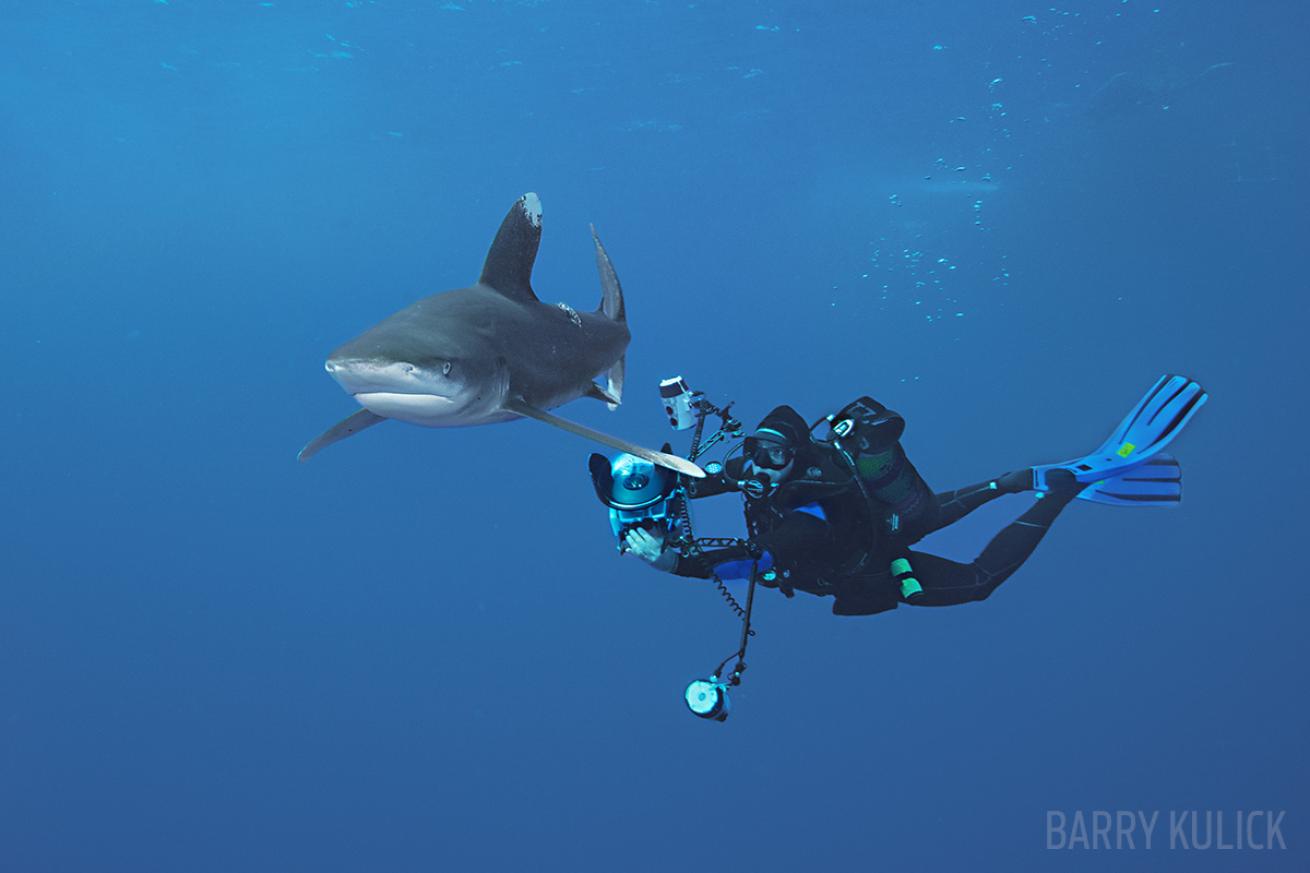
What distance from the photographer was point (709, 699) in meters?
4.93

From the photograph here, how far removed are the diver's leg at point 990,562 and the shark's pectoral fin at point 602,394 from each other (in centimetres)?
248

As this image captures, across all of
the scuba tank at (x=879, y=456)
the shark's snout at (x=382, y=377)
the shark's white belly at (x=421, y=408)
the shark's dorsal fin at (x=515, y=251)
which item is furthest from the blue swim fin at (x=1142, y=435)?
the shark's snout at (x=382, y=377)

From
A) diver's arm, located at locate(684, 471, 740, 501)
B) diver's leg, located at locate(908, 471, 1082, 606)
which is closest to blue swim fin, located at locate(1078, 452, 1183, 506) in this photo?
diver's leg, located at locate(908, 471, 1082, 606)

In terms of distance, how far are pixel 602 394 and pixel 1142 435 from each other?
446cm

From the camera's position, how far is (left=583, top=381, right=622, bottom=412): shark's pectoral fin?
5297mm

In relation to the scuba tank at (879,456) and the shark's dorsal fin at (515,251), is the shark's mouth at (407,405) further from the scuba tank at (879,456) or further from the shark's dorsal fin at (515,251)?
the scuba tank at (879,456)

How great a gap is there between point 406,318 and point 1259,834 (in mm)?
24875

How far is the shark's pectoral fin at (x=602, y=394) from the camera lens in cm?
530

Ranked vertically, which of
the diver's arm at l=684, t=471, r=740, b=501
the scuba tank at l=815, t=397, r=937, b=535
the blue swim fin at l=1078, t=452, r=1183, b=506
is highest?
the blue swim fin at l=1078, t=452, r=1183, b=506

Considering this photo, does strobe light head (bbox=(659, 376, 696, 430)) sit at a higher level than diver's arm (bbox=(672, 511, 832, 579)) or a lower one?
higher

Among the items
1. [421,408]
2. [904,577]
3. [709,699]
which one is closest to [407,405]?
[421,408]

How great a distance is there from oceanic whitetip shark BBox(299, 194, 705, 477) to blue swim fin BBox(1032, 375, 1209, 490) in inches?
156

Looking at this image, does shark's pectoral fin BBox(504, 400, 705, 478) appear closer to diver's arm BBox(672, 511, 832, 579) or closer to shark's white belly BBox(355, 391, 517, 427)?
shark's white belly BBox(355, 391, 517, 427)

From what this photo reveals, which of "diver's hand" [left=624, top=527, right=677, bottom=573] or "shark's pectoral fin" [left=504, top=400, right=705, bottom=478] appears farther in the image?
"diver's hand" [left=624, top=527, right=677, bottom=573]
